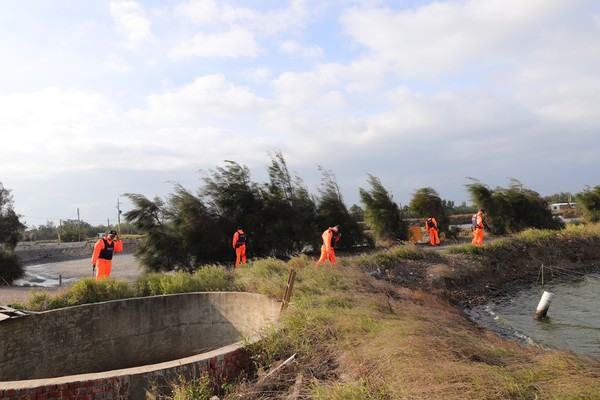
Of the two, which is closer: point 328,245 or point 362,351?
point 362,351

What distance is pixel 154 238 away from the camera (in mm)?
18484

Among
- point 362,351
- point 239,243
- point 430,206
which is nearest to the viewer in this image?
point 362,351

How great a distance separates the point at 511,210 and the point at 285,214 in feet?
51.6

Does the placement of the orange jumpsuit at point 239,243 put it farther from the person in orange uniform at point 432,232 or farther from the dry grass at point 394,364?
the person in orange uniform at point 432,232

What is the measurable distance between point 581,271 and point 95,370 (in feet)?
68.6

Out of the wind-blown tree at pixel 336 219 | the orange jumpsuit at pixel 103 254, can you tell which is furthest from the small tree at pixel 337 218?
the orange jumpsuit at pixel 103 254

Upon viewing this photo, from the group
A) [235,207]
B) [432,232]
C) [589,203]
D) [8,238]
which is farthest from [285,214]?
[589,203]

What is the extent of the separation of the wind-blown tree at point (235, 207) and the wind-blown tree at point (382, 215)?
285 inches

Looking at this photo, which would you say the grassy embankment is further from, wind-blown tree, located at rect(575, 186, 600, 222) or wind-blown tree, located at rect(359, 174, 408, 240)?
wind-blown tree, located at rect(575, 186, 600, 222)

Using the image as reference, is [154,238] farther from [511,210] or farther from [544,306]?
[511,210]

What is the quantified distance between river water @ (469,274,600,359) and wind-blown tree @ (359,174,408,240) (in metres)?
8.03

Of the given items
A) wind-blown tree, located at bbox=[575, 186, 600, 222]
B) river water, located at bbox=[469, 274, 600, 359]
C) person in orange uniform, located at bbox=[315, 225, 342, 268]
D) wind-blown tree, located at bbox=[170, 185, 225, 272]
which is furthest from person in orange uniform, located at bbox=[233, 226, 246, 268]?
wind-blown tree, located at bbox=[575, 186, 600, 222]

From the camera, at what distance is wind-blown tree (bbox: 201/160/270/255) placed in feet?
65.6

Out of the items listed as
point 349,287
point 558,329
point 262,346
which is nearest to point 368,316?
point 262,346
